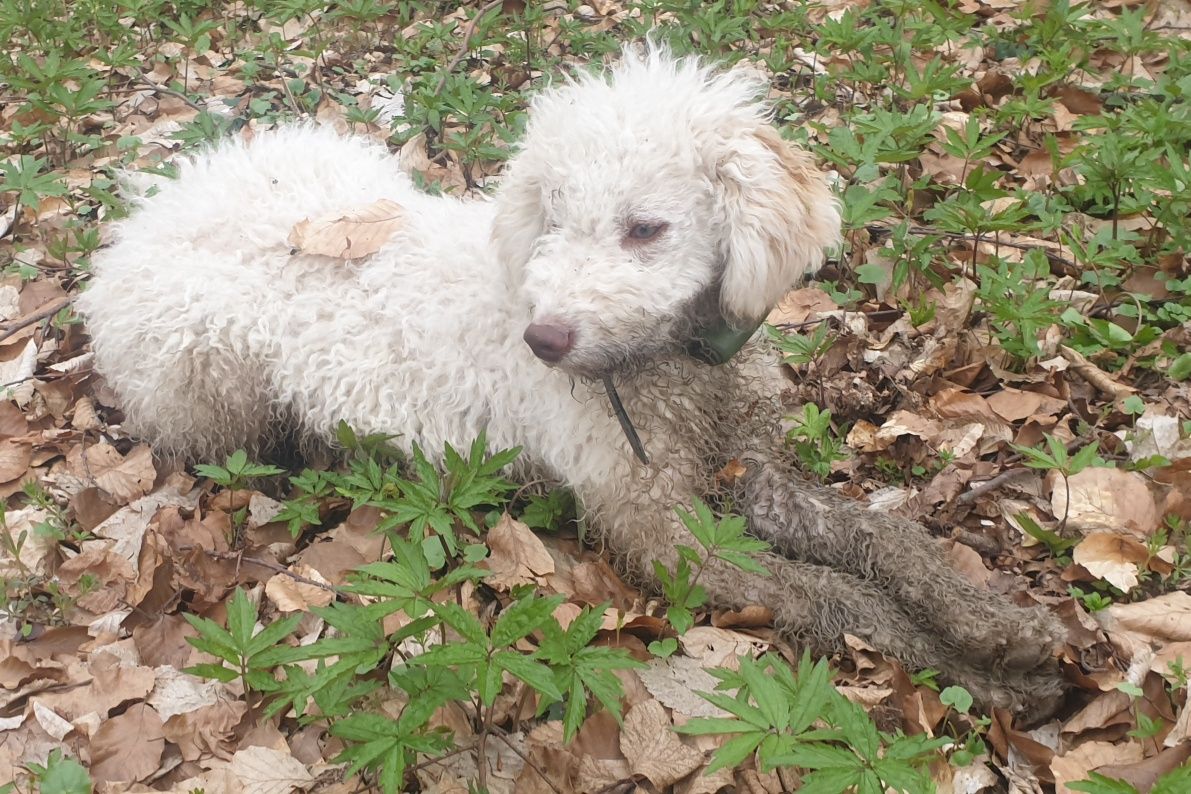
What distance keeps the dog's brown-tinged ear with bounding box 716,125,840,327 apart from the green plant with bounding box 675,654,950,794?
1120 mm

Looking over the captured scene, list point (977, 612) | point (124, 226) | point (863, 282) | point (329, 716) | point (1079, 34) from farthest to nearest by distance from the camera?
1. point (1079, 34)
2. point (863, 282)
3. point (124, 226)
4. point (977, 612)
5. point (329, 716)

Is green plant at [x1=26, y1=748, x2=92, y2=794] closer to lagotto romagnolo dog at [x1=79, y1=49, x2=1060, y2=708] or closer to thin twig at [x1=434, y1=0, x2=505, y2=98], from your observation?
lagotto romagnolo dog at [x1=79, y1=49, x2=1060, y2=708]

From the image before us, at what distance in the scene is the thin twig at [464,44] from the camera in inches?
212

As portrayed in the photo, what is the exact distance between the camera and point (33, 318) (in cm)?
432

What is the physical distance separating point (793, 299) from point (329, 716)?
8.83 feet

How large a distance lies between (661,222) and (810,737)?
1.51 metres

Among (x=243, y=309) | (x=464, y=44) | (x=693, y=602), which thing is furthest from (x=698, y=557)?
(x=464, y=44)

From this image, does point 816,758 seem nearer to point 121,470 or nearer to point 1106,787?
point 1106,787

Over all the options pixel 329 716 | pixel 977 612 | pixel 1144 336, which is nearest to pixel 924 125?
pixel 1144 336

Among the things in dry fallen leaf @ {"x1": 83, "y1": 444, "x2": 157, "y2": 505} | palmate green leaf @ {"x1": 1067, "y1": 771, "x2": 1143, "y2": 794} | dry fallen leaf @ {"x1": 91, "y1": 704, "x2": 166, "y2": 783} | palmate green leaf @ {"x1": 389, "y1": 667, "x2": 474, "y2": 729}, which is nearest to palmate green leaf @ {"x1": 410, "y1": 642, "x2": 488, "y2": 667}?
palmate green leaf @ {"x1": 389, "y1": 667, "x2": 474, "y2": 729}

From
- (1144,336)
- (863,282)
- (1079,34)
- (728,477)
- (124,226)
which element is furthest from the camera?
(1079,34)

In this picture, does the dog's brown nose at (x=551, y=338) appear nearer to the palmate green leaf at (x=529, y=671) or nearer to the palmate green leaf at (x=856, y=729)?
the palmate green leaf at (x=529, y=671)

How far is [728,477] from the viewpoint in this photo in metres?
3.24

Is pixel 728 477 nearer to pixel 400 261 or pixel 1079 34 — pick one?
pixel 400 261
